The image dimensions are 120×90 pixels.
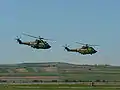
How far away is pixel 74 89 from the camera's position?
118 metres

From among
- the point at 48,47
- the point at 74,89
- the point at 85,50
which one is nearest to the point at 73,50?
the point at 85,50

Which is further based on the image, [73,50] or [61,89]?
[61,89]

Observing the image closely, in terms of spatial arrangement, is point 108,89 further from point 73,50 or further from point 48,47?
point 48,47

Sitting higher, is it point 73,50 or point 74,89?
point 73,50

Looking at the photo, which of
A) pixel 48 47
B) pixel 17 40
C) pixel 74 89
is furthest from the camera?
pixel 74 89

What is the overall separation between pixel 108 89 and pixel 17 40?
4604 cm

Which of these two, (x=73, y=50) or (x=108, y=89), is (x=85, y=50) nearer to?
(x=73, y=50)

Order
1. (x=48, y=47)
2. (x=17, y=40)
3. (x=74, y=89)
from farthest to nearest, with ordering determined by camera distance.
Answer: (x=74, y=89), (x=17, y=40), (x=48, y=47)

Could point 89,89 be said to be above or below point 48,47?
below

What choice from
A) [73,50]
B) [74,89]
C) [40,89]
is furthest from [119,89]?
[73,50]

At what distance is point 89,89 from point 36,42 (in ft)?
147

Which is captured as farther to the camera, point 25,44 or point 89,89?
point 89,89

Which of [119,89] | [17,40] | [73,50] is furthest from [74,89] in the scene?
[17,40]

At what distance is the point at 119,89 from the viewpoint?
122m
